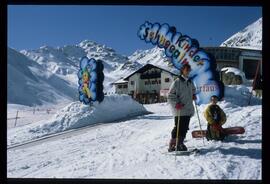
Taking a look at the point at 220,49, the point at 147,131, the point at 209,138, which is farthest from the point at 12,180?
the point at 220,49

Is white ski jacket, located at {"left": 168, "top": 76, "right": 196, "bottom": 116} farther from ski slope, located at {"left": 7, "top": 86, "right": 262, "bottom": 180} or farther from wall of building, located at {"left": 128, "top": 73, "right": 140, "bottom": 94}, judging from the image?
wall of building, located at {"left": 128, "top": 73, "right": 140, "bottom": 94}

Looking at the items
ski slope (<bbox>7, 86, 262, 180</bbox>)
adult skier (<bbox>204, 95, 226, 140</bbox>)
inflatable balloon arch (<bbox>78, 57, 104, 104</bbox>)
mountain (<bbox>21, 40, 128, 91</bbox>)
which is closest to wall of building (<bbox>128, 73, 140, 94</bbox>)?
mountain (<bbox>21, 40, 128, 91</bbox>)

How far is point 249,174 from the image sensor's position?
5.34m

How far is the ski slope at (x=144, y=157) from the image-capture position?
5.49 meters

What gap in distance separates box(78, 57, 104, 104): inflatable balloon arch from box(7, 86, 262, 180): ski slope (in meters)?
3.20

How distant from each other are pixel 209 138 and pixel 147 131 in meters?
2.40

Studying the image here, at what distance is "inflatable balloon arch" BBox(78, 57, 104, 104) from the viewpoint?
11.6 metres

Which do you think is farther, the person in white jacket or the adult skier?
the adult skier

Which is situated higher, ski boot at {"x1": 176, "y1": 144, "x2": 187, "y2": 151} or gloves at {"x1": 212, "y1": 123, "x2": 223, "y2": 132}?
gloves at {"x1": 212, "y1": 123, "x2": 223, "y2": 132}

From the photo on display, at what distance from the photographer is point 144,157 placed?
246 inches

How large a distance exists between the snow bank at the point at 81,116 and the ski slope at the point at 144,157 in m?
1.83

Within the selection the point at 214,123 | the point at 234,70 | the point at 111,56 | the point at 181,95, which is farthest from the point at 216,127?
the point at 111,56

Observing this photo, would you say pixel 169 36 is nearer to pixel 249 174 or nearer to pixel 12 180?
pixel 249 174

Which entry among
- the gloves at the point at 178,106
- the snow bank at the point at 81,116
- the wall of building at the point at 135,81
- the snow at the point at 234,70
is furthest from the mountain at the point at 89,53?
the snow at the point at 234,70
